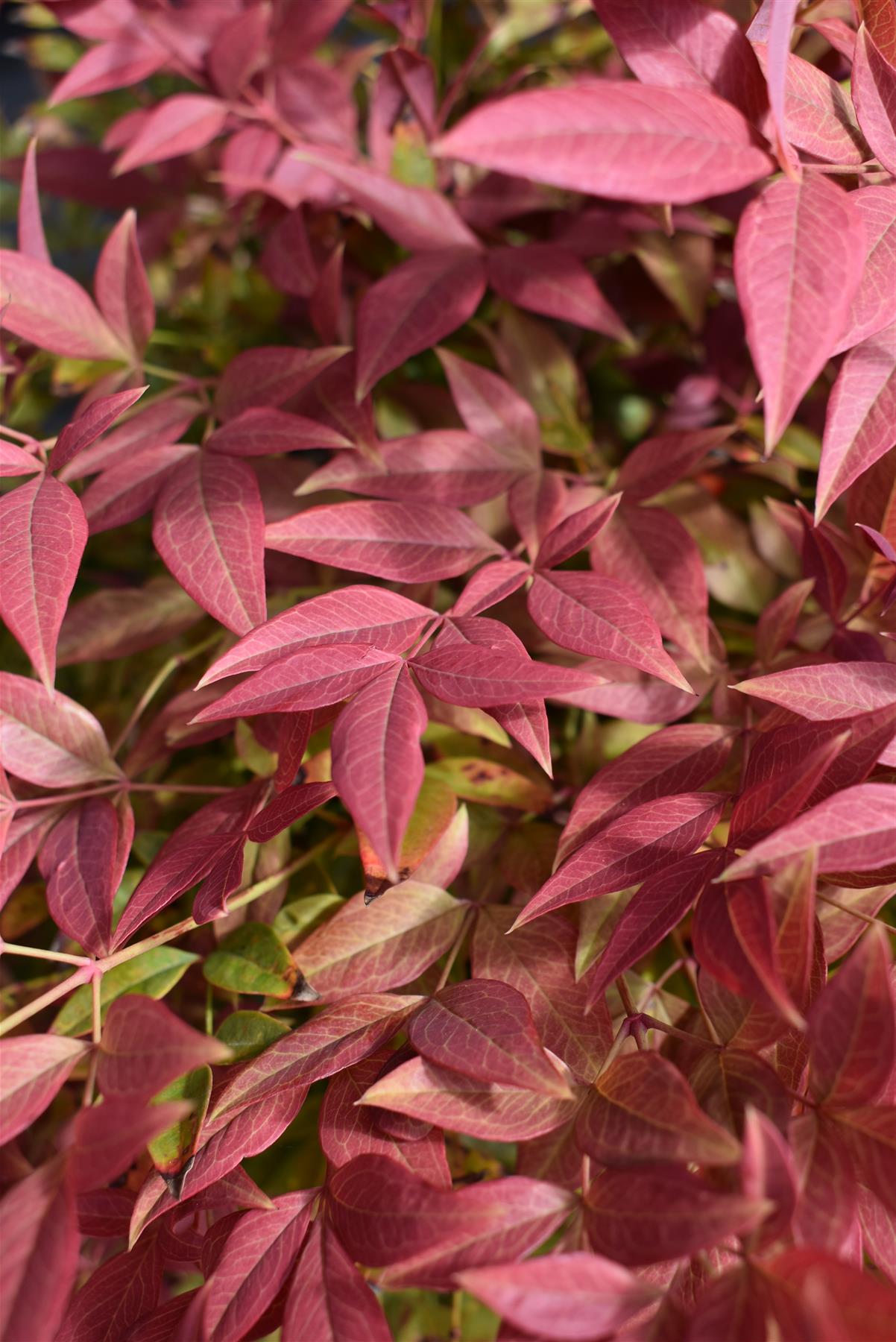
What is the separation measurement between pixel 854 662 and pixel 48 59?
3.41 ft

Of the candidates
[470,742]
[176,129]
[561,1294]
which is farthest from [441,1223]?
[176,129]

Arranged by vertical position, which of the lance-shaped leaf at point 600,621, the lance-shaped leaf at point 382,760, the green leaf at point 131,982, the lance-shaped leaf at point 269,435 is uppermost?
the lance-shaped leaf at point 269,435

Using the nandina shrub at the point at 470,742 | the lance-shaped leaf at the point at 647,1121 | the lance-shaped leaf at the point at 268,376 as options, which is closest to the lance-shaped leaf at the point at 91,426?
the nandina shrub at the point at 470,742

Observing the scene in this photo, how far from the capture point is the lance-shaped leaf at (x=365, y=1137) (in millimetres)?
377

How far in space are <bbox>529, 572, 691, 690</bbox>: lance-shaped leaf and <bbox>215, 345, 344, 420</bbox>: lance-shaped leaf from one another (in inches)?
6.7

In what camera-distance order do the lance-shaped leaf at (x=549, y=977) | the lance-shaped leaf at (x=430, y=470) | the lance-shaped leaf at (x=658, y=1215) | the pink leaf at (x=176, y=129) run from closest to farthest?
1. the lance-shaped leaf at (x=658, y=1215)
2. the lance-shaped leaf at (x=549, y=977)
3. the lance-shaped leaf at (x=430, y=470)
4. the pink leaf at (x=176, y=129)

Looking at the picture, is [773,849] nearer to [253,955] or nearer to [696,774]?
[696,774]

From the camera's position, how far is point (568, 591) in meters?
0.41

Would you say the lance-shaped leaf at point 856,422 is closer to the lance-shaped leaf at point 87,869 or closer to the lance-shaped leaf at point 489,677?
the lance-shaped leaf at point 489,677

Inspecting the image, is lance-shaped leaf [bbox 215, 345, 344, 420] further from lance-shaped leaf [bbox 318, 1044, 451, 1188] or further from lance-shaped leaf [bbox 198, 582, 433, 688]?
lance-shaped leaf [bbox 318, 1044, 451, 1188]

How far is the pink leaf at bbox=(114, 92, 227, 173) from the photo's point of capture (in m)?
0.59

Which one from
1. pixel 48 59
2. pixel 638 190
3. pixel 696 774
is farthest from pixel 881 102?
pixel 48 59

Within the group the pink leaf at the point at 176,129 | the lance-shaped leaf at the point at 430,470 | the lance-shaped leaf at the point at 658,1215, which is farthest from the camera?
the pink leaf at the point at 176,129

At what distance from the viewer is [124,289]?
0.54 metres
